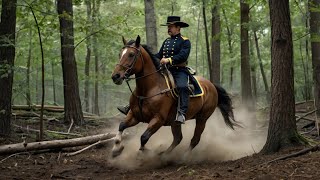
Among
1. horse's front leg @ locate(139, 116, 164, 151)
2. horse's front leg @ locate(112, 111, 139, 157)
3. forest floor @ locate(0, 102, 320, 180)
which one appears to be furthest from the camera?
horse's front leg @ locate(112, 111, 139, 157)

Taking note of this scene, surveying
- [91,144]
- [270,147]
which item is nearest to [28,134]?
[91,144]

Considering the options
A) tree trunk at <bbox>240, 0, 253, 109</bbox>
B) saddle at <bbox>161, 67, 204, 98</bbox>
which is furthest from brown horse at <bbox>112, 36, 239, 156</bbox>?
tree trunk at <bbox>240, 0, 253, 109</bbox>

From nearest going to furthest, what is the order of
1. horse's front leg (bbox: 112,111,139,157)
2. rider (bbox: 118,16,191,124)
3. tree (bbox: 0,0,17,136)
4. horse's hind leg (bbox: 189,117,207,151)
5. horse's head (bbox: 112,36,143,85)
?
horse's head (bbox: 112,36,143,85) → horse's front leg (bbox: 112,111,139,157) → rider (bbox: 118,16,191,124) → horse's hind leg (bbox: 189,117,207,151) → tree (bbox: 0,0,17,136)

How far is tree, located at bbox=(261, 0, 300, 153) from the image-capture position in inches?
278

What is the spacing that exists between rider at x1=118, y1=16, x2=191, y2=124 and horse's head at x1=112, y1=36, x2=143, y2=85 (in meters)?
0.61

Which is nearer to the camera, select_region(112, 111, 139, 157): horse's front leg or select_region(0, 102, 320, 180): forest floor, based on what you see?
select_region(0, 102, 320, 180): forest floor

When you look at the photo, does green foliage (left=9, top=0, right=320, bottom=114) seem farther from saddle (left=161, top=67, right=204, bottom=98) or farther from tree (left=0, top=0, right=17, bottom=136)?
saddle (left=161, top=67, right=204, bottom=98)

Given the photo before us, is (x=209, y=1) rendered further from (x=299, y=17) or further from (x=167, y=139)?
(x=299, y=17)

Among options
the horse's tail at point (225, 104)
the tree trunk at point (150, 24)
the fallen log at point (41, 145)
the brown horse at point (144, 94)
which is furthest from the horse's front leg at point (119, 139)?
the tree trunk at point (150, 24)

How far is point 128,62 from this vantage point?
24.7 feet

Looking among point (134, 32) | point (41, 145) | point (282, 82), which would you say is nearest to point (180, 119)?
point (282, 82)

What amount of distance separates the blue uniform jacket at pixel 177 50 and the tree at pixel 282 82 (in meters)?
2.15

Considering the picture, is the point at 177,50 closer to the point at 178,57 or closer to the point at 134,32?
the point at 178,57

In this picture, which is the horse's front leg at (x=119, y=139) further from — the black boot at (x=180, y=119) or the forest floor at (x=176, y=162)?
the black boot at (x=180, y=119)
